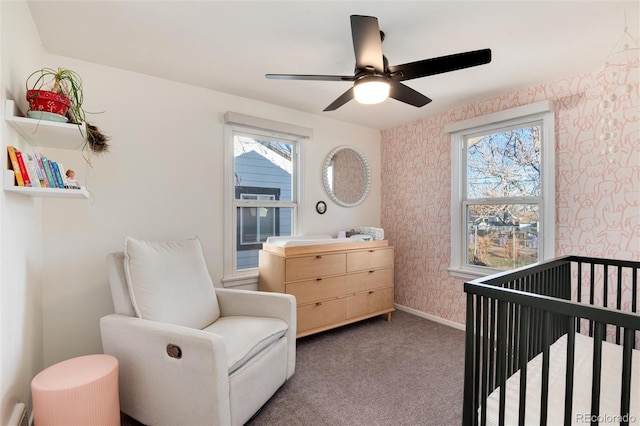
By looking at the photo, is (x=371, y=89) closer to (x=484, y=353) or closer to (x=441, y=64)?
(x=441, y=64)

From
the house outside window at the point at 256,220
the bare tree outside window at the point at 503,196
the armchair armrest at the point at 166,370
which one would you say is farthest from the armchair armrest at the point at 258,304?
the bare tree outside window at the point at 503,196

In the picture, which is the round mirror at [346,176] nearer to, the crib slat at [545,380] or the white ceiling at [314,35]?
the white ceiling at [314,35]

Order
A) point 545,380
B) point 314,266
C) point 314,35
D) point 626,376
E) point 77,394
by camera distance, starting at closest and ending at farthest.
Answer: point 626,376
point 545,380
point 77,394
point 314,35
point 314,266

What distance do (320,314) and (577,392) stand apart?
6.11 ft

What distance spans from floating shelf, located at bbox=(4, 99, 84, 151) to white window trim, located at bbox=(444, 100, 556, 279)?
3.06 metres

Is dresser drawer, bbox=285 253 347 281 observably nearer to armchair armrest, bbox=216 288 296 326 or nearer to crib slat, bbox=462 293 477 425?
armchair armrest, bbox=216 288 296 326

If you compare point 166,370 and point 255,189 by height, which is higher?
point 255,189

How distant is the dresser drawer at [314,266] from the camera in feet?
8.52

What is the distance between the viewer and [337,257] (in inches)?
113

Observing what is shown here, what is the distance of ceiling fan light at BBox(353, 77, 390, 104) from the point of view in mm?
1673

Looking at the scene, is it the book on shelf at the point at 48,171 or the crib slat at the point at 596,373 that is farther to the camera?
the book on shelf at the point at 48,171

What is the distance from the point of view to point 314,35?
185 cm

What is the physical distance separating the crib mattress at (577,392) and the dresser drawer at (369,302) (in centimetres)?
167

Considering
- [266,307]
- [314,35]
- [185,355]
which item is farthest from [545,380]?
[314,35]
